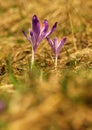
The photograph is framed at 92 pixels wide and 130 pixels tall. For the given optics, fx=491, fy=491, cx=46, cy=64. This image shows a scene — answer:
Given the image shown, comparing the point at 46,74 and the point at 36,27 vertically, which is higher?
the point at 36,27

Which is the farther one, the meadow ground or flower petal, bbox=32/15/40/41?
flower petal, bbox=32/15/40/41

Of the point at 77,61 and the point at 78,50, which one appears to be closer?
the point at 77,61

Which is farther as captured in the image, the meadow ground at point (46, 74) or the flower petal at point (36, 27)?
the flower petal at point (36, 27)

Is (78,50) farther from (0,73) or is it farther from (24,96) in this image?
(24,96)

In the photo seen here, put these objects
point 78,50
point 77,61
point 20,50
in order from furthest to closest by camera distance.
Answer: point 20,50 < point 78,50 < point 77,61

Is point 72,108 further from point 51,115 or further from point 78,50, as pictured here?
point 78,50

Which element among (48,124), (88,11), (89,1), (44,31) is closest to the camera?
(48,124)

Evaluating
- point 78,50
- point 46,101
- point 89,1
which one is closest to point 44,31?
point 78,50

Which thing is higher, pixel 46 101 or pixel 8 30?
pixel 8 30
